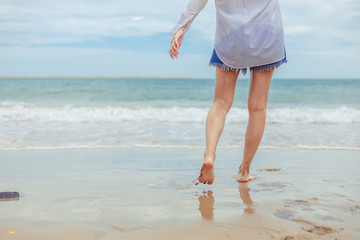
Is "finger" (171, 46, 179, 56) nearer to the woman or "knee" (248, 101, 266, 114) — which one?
the woman

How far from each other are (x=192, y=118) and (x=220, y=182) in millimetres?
6765

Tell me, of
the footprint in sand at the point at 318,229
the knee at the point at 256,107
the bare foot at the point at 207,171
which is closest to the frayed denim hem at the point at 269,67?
the knee at the point at 256,107

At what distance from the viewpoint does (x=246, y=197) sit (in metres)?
2.63

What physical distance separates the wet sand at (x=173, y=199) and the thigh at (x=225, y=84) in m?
0.64

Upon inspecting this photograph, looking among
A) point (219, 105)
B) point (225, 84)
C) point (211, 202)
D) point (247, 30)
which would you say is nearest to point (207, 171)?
point (211, 202)

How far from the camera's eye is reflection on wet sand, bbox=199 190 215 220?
2219 millimetres

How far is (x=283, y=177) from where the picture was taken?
3.31 m

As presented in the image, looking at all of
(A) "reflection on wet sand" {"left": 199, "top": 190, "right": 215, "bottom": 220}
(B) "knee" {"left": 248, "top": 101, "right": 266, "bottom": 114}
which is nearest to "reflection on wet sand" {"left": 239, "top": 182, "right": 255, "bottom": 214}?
(A) "reflection on wet sand" {"left": 199, "top": 190, "right": 215, "bottom": 220}

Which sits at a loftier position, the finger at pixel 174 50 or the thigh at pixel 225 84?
the finger at pixel 174 50

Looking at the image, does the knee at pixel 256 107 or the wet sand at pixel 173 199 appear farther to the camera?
the knee at pixel 256 107

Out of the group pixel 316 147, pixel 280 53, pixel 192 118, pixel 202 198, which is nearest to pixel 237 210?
pixel 202 198

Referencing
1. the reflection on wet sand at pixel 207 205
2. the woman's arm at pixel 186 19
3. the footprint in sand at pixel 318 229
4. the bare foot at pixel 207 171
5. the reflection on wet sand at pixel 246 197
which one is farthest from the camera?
the woman's arm at pixel 186 19

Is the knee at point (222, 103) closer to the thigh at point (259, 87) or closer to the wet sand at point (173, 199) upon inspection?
the thigh at point (259, 87)

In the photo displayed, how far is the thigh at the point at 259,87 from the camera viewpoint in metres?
2.76
